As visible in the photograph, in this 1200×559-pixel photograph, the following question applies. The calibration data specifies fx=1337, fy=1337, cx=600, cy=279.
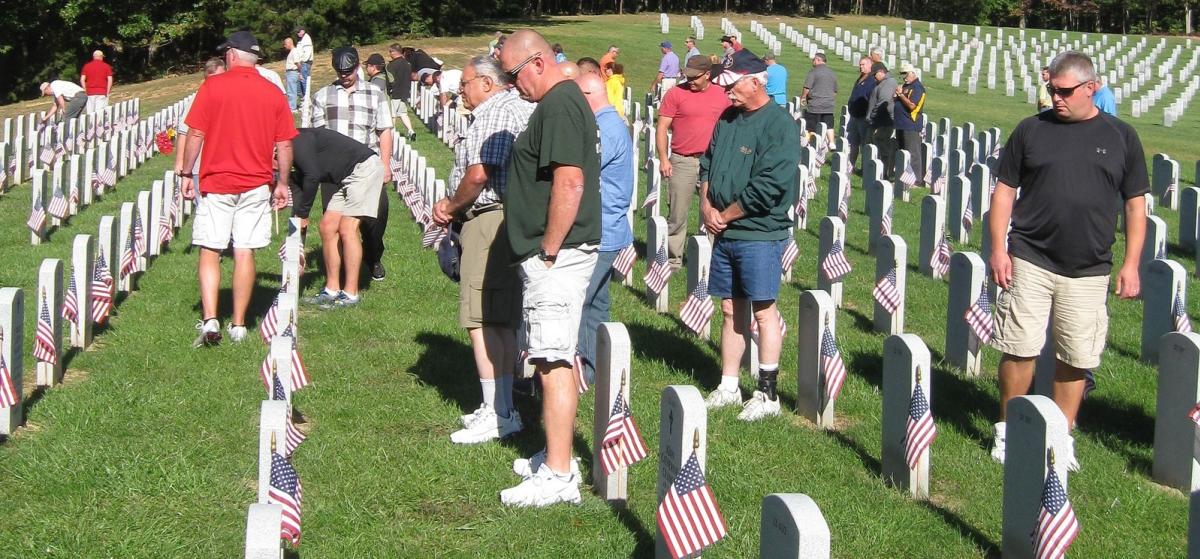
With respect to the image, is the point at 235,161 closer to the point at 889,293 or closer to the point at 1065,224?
the point at 889,293

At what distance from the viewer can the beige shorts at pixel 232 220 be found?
8.95 meters

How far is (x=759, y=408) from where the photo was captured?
7.52 meters

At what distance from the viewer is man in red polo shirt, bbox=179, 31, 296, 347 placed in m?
8.91

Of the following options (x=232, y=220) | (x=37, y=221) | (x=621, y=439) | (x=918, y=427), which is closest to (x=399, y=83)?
(x=37, y=221)

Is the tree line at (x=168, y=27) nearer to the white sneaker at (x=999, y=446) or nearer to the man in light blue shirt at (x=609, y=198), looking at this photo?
the man in light blue shirt at (x=609, y=198)

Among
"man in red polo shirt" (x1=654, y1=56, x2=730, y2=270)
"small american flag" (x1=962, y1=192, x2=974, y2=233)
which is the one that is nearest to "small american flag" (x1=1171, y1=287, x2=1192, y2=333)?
"man in red polo shirt" (x1=654, y1=56, x2=730, y2=270)

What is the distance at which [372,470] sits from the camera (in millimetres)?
6531

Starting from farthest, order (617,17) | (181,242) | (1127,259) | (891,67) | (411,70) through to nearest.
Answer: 1. (617,17)
2. (891,67)
3. (411,70)
4. (181,242)
5. (1127,259)

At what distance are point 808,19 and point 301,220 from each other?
6854 centimetres

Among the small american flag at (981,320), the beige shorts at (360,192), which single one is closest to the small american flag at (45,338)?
the beige shorts at (360,192)

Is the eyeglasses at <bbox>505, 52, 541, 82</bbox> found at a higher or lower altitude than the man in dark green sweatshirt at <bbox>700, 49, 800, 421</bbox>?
higher

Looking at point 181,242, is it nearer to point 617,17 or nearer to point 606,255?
point 606,255

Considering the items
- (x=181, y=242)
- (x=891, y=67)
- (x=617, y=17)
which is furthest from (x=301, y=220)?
(x=617, y=17)

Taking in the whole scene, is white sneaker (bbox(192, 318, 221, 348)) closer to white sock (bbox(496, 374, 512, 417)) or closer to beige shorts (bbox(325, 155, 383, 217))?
beige shorts (bbox(325, 155, 383, 217))
